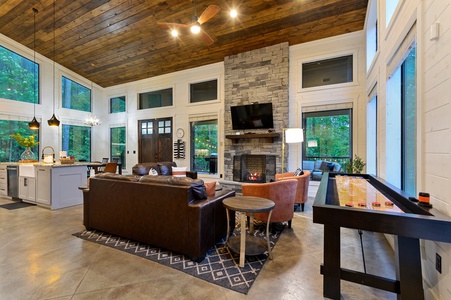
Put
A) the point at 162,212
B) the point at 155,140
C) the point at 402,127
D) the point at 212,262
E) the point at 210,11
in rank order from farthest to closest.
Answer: the point at 155,140
the point at 210,11
the point at 402,127
the point at 162,212
the point at 212,262

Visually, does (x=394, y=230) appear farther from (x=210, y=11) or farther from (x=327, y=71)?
(x=327, y=71)

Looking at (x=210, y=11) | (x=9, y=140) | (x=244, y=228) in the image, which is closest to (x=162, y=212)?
(x=244, y=228)

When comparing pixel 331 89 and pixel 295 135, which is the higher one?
pixel 331 89

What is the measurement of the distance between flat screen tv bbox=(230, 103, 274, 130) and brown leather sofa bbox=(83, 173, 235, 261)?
11.0ft

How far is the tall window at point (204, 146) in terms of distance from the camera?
7035mm

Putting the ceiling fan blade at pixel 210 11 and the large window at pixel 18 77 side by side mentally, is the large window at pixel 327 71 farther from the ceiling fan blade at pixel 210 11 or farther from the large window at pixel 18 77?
the large window at pixel 18 77

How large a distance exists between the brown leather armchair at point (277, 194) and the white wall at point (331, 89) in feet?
8.96

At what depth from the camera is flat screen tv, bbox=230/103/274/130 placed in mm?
5855

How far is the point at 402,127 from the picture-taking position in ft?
9.13

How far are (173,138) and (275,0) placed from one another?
207 inches

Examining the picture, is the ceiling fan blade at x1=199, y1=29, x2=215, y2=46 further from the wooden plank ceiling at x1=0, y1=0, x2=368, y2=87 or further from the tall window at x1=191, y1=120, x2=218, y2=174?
the tall window at x1=191, y1=120, x2=218, y2=174

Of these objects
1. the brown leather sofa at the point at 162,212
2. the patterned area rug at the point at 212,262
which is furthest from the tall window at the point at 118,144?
the patterned area rug at the point at 212,262

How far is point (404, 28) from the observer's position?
2.20 m

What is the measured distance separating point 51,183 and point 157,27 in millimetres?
4409
